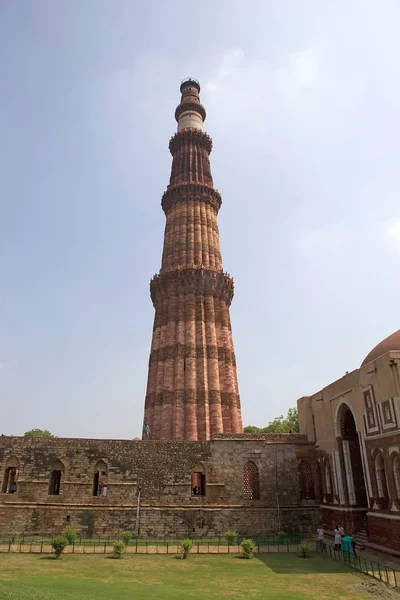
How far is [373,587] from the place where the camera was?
1198cm

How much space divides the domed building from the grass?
8.98 feet

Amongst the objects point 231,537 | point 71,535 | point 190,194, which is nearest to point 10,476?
point 71,535

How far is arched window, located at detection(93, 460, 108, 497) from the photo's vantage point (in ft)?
71.8

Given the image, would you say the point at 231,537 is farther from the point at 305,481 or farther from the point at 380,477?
the point at 380,477

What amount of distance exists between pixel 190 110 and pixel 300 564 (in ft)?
118

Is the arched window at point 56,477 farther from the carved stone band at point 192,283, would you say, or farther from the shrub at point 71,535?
the carved stone band at point 192,283

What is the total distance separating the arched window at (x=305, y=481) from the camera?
22.7 meters

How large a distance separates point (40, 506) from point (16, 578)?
9.25m

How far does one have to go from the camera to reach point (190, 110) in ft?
130

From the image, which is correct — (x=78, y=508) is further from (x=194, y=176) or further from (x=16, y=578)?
(x=194, y=176)

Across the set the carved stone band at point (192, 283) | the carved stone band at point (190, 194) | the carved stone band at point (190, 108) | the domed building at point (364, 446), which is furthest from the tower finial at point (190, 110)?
the domed building at point (364, 446)

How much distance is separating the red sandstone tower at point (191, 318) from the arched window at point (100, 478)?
6.06m

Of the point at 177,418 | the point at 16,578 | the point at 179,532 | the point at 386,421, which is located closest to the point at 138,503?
the point at 179,532

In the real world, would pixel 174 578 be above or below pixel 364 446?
below
